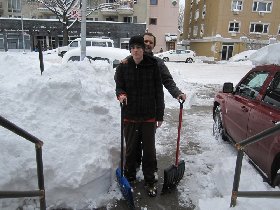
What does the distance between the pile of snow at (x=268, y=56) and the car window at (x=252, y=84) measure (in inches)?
6.7

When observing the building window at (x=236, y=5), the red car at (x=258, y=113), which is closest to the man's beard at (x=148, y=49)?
the red car at (x=258, y=113)

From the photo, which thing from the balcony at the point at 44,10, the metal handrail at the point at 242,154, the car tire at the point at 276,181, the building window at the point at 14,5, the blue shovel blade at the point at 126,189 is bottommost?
the blue shovel blade at the point at 126,189

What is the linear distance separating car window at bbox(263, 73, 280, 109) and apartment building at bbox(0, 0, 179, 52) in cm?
3107

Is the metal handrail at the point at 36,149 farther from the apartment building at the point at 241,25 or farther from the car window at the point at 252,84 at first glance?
the apartment building at the point at 241,25

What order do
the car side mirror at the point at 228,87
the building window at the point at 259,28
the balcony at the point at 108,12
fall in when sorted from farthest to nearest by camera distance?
the building window at the point at 259,28 < the balcony at the point at 108,12 < the car side mirror at the point at 228,87

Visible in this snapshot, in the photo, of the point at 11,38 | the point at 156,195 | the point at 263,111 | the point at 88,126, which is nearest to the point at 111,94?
the point at 88,126

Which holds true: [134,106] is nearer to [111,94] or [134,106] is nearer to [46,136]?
[46,136]

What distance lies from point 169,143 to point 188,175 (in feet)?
4.51

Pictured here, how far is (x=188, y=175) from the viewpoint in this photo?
4.34 meters

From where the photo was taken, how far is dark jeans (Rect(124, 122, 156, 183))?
375 centimetres

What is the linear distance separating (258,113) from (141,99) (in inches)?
57.4

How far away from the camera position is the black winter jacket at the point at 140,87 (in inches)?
141

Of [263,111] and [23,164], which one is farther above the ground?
[263,111]

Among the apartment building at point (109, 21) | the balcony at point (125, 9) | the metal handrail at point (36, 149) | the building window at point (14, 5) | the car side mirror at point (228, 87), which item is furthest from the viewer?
the building window at point (14, 5)
